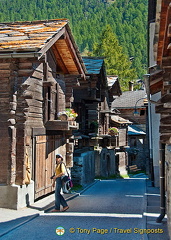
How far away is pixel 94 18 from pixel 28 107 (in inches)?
5982

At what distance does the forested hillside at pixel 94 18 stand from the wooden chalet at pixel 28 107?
3707 inches

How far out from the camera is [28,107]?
486 inches

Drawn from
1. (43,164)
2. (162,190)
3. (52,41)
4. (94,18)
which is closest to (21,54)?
(52,41)

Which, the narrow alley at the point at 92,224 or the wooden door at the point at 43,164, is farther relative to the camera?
the wooden door at the point at 43,164

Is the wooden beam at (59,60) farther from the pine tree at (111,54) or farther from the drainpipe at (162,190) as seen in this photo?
the pine tree at (111,54)

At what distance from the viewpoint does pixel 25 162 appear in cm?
1245

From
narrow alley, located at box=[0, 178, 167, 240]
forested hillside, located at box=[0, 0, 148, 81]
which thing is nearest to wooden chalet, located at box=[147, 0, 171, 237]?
narrow alley, located at box=[0, 178, 167, 240]

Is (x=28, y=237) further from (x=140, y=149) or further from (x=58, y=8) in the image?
(x=58, y=8)

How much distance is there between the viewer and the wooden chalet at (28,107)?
39.8ft

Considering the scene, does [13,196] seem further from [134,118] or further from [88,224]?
[134,118]

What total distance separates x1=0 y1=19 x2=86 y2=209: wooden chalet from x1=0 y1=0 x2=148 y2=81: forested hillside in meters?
94.2

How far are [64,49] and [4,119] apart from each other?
14.6ft

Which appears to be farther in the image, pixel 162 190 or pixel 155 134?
pixel 155 134

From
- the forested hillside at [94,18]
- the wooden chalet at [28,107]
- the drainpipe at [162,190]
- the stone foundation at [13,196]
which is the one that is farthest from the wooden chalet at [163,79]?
the forested hillside at [94,18]
